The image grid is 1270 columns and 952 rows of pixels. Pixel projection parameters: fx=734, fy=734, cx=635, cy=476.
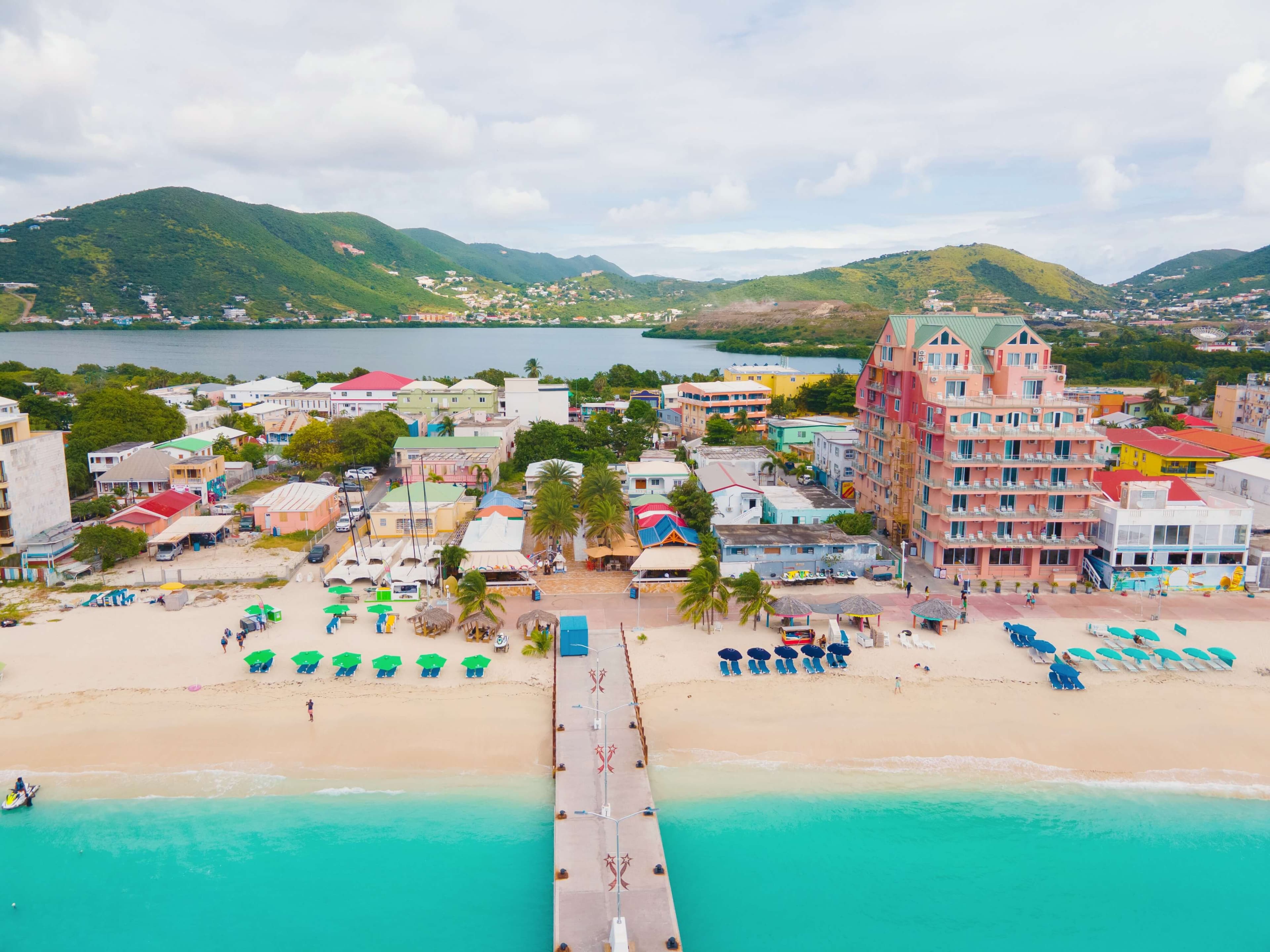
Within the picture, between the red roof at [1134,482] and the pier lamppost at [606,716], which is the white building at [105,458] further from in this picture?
the red roof at [1134,482]

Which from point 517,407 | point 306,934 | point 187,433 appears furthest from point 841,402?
point 306,934

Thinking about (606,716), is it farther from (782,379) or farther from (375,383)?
(782,379)

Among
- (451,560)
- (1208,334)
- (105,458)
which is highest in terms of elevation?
(1208,334)

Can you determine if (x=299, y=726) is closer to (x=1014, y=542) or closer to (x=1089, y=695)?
(x=1089, y=695)

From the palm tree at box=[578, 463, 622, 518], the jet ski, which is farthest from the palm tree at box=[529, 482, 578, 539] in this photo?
the jet ski

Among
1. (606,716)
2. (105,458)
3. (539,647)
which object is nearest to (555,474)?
(539,647)

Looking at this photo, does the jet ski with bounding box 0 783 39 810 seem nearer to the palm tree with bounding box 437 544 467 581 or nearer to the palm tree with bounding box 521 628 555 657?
the palm tree with bounding box 521 628 555 657
